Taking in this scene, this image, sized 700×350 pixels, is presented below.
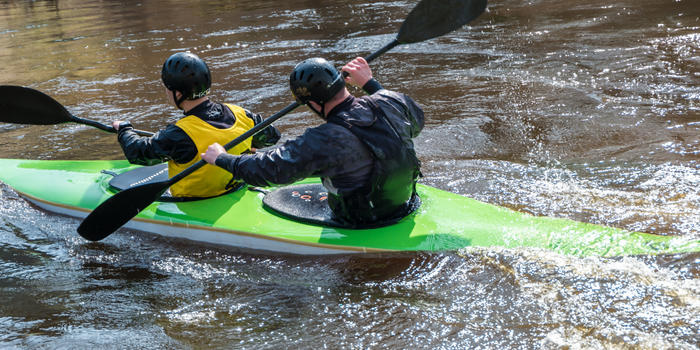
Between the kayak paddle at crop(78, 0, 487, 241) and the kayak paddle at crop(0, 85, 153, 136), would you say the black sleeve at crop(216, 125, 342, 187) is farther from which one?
the kayak paddle at crop(0, 85, 153, 136)

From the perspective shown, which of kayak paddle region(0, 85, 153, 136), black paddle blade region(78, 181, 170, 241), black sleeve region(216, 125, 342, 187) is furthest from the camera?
kayak paddle region(0, 85, 153, 136)

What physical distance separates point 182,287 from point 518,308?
6.75 feet

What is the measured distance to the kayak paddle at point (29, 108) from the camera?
177 inches

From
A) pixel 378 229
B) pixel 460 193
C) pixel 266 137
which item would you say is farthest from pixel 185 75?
pixel 460 193

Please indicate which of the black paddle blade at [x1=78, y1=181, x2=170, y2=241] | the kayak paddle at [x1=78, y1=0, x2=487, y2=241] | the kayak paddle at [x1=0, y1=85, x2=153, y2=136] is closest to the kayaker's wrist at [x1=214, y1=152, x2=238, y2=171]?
the kayak paddle at [x1=78, y1=0, x2=487, y2=241]

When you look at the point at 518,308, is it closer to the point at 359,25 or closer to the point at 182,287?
the point at 182,287

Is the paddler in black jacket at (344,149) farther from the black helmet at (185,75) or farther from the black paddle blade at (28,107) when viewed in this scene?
Result: the black paddle blade at (28,107)

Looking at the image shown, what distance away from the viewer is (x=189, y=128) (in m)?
3.48

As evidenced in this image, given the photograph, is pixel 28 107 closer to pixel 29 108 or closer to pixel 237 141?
pixel 29 108

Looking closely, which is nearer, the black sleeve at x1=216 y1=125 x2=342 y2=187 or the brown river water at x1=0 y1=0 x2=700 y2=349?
the brown river water at x1=0 y1=0 x2=700 y2=349

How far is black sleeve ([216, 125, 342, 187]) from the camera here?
2922 mm

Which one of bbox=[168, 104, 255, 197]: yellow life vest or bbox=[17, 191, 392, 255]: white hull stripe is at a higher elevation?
bbox=[168, 104, 255, 197]: yellow life vest

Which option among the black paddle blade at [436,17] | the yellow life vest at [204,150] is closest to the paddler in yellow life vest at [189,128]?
the yellow life vest at [204,150]

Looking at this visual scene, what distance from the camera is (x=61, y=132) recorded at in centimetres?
689
